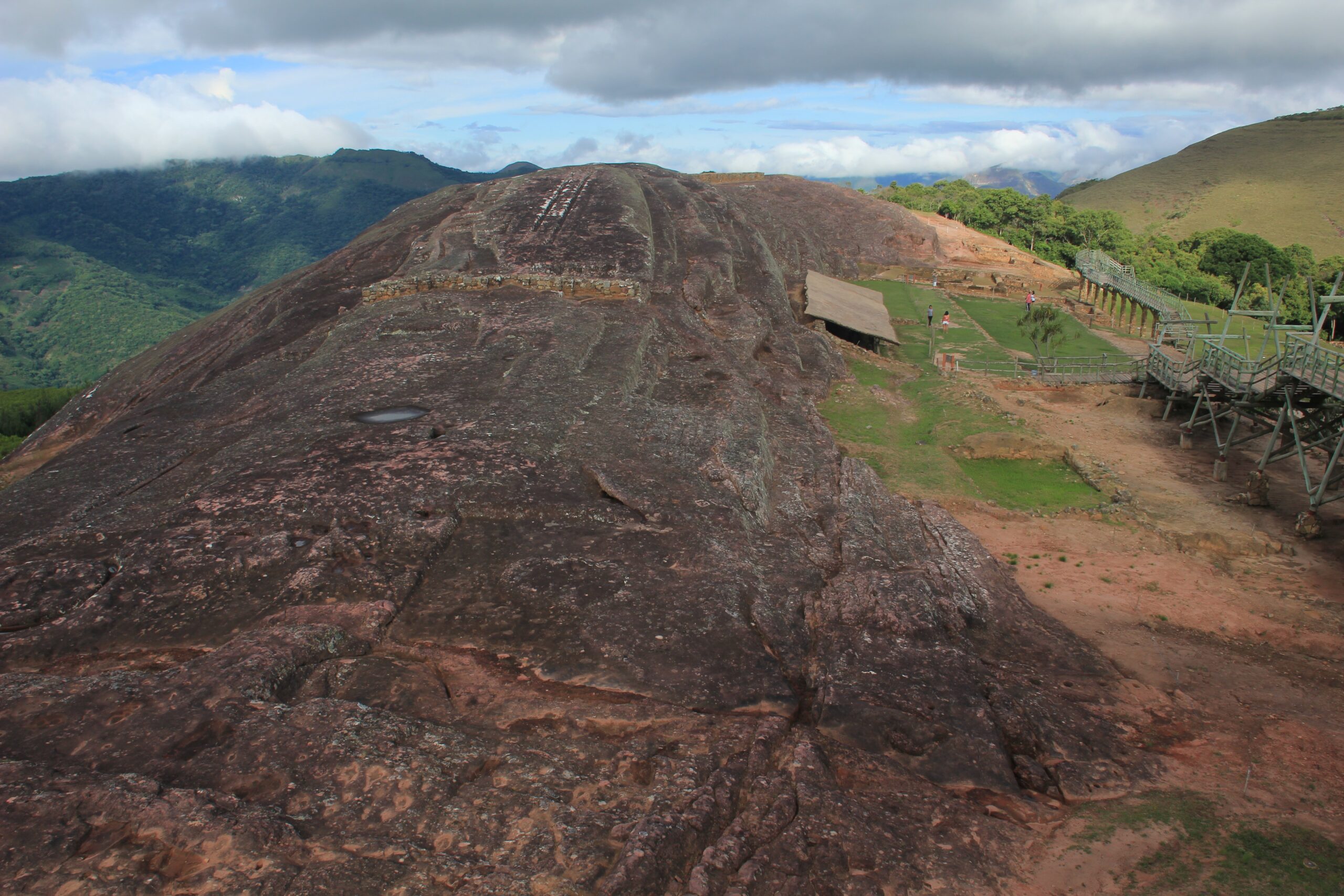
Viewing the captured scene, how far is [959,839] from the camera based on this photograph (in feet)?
26.7

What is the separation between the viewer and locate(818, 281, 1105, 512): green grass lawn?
22422 mm

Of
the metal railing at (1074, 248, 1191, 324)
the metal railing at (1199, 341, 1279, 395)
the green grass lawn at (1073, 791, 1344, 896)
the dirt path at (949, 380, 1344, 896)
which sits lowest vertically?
the dirt path at (949, 380, 1344, 896)

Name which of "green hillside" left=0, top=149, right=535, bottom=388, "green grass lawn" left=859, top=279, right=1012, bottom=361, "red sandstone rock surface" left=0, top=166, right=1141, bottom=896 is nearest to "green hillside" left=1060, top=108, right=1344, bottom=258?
"green grass lawn" left=859, top=279, right=1012, bottom=361

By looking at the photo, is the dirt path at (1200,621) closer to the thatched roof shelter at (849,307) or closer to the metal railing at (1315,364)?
the metal railing at (1315,364)

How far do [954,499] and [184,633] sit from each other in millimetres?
18140

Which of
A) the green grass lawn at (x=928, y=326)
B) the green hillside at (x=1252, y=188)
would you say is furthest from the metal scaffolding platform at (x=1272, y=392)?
the green hillside at (x=1252, y=188)

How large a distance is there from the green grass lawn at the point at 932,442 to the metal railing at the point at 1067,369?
2649mm

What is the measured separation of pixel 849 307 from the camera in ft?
130

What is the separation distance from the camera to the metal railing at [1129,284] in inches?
1545

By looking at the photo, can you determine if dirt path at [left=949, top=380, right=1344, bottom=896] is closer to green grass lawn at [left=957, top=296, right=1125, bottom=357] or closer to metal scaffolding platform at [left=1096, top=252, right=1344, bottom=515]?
metal scaffolding platform at [left=1096, top=252, right=1344, bottom=515]

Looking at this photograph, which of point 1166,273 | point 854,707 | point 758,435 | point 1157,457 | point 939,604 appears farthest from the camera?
point 1166,273

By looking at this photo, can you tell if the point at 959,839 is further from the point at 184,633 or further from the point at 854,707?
the point at 184,633

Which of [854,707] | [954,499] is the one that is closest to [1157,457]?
[954,499]

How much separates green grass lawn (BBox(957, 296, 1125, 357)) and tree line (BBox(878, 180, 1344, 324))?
818 inches
